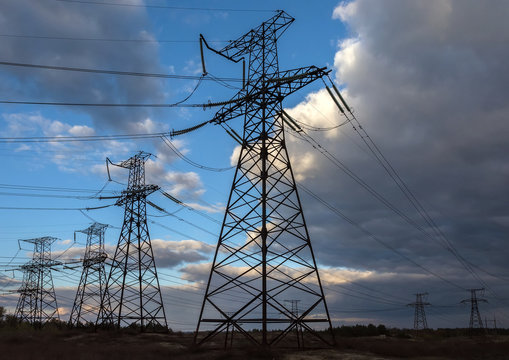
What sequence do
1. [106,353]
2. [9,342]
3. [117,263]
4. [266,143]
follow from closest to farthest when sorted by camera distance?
[106,353] < [266,143] < [9,342] < [117,263]

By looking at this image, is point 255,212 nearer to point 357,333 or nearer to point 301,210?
point 301,210

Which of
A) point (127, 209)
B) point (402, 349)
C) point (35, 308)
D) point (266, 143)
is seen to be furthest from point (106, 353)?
point (35, 308)

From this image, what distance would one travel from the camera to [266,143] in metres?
26.8

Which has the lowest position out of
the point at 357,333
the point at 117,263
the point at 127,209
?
the point at 357,333

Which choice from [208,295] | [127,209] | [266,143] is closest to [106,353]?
[208,295]

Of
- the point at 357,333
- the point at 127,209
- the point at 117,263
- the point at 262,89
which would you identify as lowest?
the point at 357,333

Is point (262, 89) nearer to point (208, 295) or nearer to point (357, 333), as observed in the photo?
point (208, 295)

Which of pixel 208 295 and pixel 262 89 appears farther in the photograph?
pixel 262 89

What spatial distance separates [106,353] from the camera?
73.3ft

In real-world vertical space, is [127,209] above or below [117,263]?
above

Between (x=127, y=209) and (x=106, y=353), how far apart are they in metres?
25.1

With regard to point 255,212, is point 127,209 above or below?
above

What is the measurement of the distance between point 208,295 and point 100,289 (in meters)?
36.2

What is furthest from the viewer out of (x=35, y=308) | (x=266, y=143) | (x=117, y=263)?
(x=35, y=308)
